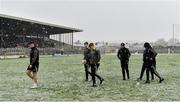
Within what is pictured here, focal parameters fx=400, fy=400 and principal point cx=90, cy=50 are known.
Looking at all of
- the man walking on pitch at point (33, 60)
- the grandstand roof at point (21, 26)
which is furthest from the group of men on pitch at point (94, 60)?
the grandstand roof at point (21, 26)

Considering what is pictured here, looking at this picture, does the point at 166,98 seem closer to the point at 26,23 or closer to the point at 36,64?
the point at 36,64

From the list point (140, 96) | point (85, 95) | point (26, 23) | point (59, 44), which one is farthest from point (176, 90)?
point (59, 44)

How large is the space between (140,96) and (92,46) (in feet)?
13.7

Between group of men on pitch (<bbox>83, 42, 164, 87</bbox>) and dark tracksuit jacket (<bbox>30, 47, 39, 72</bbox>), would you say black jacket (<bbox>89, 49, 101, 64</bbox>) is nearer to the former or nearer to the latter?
group of men on pitch (<bbox>83, 42, 164, 87</bbox>)

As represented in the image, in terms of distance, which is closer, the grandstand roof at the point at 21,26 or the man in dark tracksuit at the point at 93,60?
the man in dark tracksuit at the point at 93,60

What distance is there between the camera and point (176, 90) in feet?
49.4

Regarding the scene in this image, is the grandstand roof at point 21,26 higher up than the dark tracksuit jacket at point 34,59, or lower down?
higher up

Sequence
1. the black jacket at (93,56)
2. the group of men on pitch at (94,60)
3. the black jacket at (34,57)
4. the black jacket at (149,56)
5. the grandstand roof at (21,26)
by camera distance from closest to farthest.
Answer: the black jacket at (34,57), the group of men on pitch at (94,60), the black jacket at (93,56), the black jacket at (149,56), the grandstand roof at (21,26)

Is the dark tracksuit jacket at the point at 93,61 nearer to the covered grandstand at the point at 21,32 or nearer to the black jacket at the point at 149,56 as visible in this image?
the black jacket at the point at 149,56

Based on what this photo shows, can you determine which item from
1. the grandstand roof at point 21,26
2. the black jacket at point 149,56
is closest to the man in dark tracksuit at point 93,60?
the black jacket at point 149,56

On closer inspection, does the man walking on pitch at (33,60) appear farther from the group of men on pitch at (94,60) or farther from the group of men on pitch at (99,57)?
the group of men on pitch at (99,57)

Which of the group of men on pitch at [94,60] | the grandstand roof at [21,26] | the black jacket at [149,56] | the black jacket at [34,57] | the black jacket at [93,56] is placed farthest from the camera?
the grandstand roof at [21,26]

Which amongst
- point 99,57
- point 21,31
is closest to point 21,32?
point 21,31

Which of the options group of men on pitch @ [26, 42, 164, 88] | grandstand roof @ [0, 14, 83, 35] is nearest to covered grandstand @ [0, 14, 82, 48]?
grandstand roof @ [0, 14, 83, 35]
